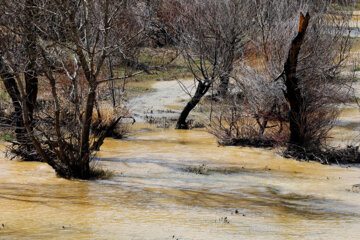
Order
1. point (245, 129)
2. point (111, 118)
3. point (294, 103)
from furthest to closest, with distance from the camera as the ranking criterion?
1. point (111, 118)
2. point (245, 129)
3. point (294, 103)

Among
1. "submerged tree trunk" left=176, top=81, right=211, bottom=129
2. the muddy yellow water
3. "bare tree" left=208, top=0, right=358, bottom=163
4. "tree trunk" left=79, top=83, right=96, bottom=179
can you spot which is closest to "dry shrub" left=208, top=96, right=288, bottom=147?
"bare tree" left=208, top=0, right=358, bottom=163

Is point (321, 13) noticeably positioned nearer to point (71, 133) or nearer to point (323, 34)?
point (323, 34)

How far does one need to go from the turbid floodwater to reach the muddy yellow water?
14 mm

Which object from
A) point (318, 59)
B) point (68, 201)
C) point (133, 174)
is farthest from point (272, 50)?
point (68, 201)

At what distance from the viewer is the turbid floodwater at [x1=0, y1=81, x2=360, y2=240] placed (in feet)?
24.3

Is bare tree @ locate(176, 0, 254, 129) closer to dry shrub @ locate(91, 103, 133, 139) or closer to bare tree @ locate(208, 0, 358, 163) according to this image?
bare tree @ locate(208, 0, 358, 163)

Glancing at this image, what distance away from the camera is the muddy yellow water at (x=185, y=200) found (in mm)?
7395

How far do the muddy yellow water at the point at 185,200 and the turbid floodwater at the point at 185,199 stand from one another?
0.05 ft

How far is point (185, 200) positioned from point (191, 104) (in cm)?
1061

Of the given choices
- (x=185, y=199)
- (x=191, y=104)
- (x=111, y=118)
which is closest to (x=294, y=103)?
(x=185, y=199)

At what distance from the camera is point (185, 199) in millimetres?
9445

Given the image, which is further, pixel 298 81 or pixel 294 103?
pixel 298 81

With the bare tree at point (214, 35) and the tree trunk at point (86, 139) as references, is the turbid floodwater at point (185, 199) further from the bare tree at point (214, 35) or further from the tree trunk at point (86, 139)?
the bare tree at point (214, 35)

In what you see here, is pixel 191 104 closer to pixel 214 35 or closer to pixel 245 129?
pixel 214 35
